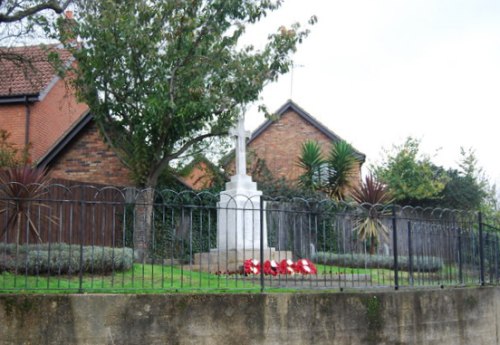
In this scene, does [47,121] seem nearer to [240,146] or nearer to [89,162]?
[89,162]

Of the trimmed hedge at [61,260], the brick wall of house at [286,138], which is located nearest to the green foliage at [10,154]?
the trimmed hedge at [61,260]

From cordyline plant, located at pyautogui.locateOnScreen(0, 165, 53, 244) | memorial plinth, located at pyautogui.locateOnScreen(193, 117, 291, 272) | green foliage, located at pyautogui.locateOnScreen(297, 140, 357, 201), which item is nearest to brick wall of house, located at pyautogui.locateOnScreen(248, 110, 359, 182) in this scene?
green foliage, located at pyautogui.locateOnScreen(297, 140, 357, 201)

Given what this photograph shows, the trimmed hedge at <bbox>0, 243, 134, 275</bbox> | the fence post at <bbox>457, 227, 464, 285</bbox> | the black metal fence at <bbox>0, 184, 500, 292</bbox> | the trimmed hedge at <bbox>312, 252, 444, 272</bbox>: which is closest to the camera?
the black metal fence at <bbox>0, 184, 500, 292</bbox>

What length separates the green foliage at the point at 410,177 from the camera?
2811 cm

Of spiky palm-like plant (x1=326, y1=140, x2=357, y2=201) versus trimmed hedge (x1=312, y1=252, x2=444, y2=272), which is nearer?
trimmed hedge (x1=312, y1=252, x2=444, y2=272)

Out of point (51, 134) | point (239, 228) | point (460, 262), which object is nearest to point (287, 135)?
point (51, 134)

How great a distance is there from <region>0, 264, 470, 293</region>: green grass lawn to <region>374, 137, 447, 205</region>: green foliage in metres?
16.7

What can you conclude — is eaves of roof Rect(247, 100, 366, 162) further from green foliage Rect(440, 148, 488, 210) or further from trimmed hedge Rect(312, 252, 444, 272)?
trimmed hedge Rect(312, 252, 444, 272)

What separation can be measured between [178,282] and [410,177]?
20.6m

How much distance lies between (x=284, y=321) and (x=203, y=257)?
5.37 metres

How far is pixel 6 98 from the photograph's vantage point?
22.9 metres

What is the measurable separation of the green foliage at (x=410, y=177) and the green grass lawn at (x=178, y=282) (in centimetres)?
1672

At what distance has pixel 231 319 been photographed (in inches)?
322

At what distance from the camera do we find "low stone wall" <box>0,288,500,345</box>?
7.40 meters
